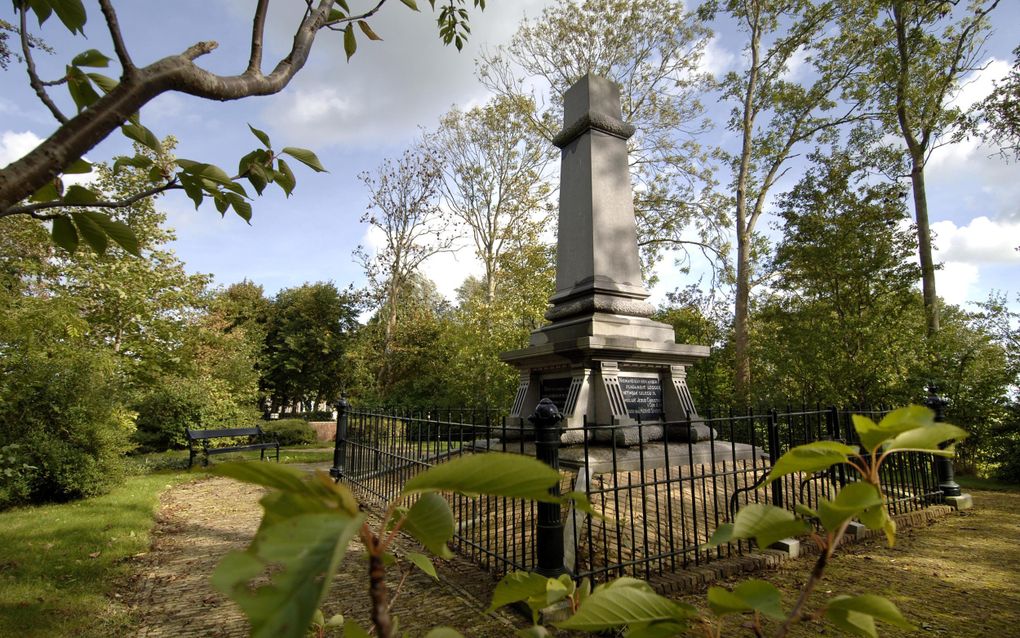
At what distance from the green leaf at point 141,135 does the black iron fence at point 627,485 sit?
8.22 ft

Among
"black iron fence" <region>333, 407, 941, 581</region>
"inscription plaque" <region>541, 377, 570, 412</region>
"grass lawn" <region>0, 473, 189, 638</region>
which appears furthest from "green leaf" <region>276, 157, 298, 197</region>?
"inscription plaque" <region>541, 377, 570, 412</region>

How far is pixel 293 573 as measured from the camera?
386 mm

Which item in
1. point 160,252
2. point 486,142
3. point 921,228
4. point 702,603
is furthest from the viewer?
point 486,142

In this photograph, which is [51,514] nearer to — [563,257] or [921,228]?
[563,257]

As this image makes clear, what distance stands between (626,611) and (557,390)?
657 centimetres

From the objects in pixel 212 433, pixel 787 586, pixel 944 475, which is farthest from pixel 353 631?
pixel 212 433

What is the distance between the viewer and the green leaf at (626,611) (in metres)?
0.69

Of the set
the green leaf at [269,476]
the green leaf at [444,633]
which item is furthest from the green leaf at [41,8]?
the green leaf at [444,633]

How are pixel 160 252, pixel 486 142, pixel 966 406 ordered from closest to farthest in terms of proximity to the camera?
1. pixel 966 406
2. pixel 160 252
3. pixel 486 142

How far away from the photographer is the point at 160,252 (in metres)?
14.8

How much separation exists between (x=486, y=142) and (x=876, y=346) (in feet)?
57.5

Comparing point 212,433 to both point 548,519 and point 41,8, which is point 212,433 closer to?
point 548,519

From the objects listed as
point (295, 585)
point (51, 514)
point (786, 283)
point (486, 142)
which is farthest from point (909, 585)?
point (486, 142)

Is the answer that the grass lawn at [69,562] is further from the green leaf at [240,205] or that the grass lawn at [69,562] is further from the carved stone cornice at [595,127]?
the carved stone cornice at [595,127]
